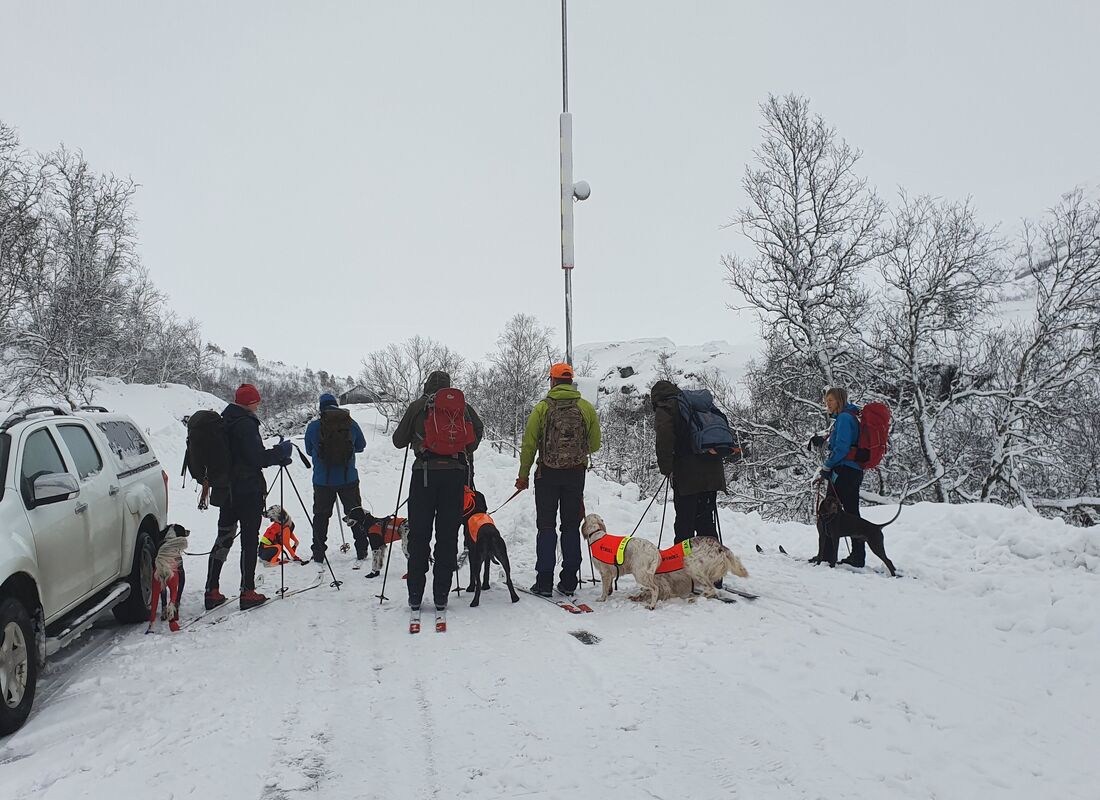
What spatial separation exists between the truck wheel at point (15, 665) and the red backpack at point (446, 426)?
289 centimetres

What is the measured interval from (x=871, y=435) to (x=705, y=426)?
200cm

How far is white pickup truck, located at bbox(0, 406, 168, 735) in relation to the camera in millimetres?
3504

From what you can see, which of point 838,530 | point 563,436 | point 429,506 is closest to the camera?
point 429,506

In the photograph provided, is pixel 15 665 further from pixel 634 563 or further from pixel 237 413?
pixel 634 563

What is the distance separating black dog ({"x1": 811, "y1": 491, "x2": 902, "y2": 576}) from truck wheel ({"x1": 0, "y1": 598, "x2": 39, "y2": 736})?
677 cm

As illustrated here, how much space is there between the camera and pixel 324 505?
755 cm

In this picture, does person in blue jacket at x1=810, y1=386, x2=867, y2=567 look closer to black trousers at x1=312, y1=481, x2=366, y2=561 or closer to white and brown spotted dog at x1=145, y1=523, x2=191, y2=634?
black trousers at x1=312, y1=481, x2=366, y2=561

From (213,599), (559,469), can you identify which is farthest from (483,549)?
(213,599)

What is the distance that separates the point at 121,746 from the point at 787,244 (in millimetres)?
19690

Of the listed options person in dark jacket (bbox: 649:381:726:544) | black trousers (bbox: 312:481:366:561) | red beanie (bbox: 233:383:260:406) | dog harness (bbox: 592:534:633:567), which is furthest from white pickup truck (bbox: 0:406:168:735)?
person in dark jacket (bbox: 649:381:726:544)

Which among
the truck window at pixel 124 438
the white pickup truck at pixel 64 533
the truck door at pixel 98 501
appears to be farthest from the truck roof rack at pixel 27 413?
the truck window at pixel 124 438

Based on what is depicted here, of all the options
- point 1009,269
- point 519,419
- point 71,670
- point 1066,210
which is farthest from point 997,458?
point 519,419

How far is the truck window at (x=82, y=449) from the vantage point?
4863 mm

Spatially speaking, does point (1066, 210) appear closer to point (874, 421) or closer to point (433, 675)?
point (874, 421)
